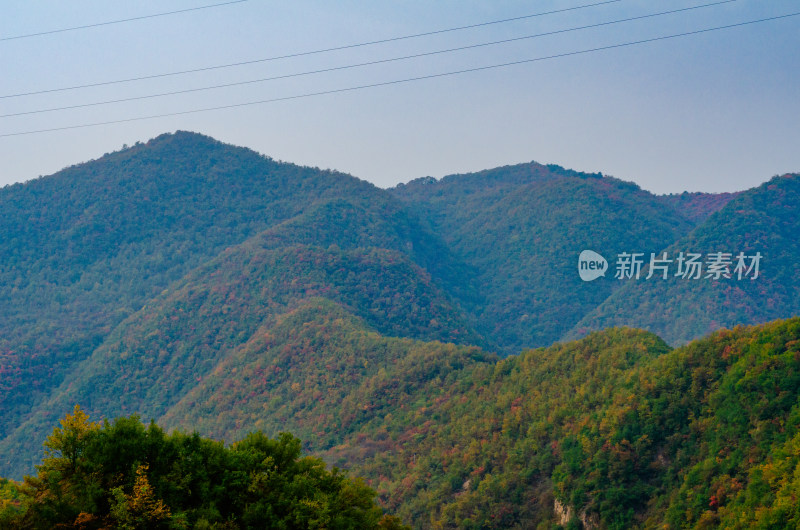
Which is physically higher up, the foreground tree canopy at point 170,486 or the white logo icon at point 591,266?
the white logo icon at point 591,266

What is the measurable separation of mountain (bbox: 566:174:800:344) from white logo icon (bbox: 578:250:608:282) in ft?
47.2

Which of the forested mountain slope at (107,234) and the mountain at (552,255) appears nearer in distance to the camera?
the forested mountain slope at (107,234)

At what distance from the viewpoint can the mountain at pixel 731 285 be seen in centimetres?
13500

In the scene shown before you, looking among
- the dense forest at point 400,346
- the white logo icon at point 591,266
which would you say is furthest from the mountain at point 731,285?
the white logo icon at point 591,266

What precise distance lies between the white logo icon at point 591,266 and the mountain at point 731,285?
47.2ft

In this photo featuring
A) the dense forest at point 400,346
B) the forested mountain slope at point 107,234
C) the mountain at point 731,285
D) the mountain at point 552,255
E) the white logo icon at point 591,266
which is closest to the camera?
the dense forest at point 400,346

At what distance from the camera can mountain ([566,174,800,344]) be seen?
135m

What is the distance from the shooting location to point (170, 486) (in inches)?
965

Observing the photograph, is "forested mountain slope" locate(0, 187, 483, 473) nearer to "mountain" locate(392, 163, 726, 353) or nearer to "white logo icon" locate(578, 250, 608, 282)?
"mountain" locate(392, 163, 726, 353)

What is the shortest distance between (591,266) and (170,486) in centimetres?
16084

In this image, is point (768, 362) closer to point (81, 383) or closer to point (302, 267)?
point (302, 267)

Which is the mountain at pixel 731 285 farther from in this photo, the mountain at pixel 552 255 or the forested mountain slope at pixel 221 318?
the forested mountain slope at pixel 221 318

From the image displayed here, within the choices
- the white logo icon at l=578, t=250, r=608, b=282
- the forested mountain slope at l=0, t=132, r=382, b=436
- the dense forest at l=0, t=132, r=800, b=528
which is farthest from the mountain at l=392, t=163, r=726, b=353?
the forested mountain slope at l=0, t=132, r=382, b=436

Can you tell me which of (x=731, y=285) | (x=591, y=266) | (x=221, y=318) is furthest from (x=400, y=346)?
(x=591, y=266)
